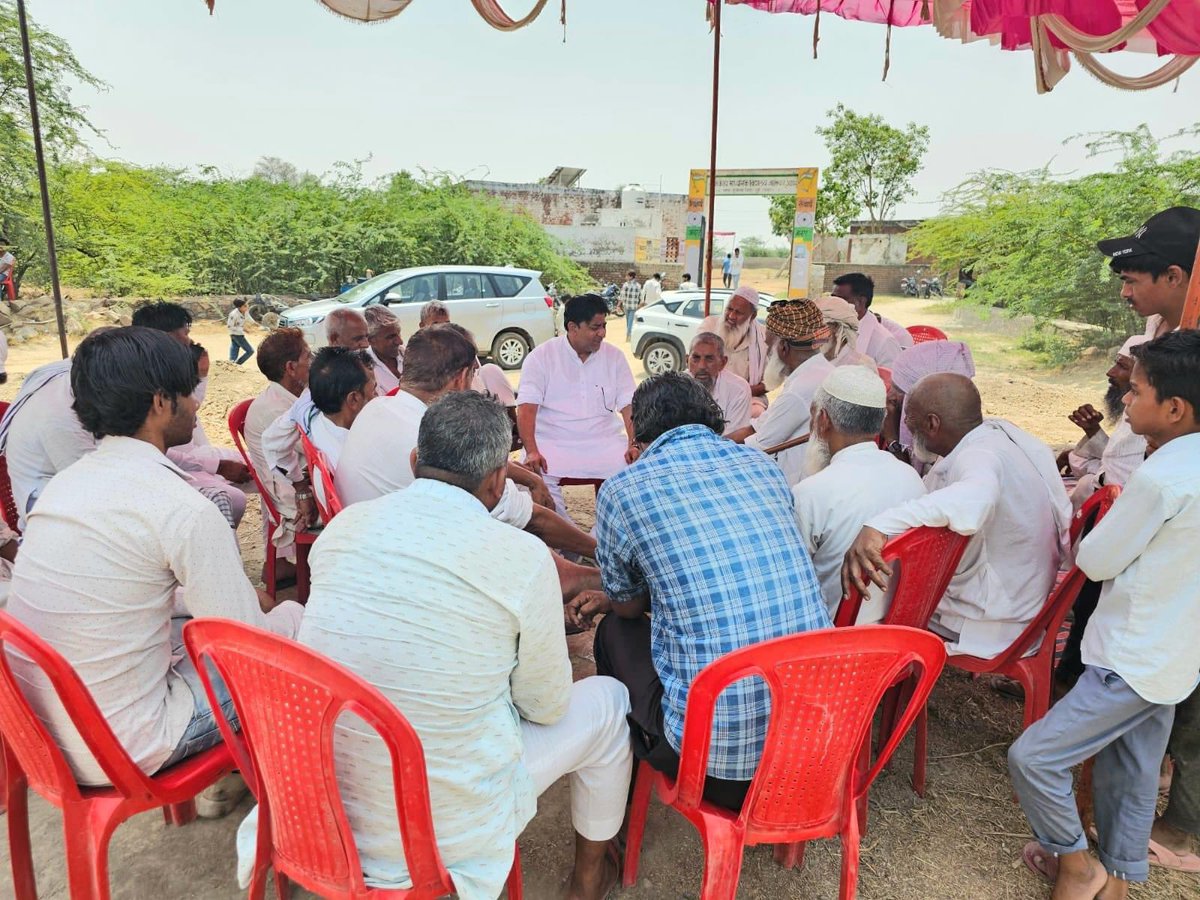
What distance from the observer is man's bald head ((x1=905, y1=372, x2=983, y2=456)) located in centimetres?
242

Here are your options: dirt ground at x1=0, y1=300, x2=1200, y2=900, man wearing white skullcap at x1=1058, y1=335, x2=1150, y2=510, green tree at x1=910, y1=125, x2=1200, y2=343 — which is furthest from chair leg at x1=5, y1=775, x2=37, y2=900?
green tree at x1=910, y1=125, x2=1200, y2=343

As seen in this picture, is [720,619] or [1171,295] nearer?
[720,619]

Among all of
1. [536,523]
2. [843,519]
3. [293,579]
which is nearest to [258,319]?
[293,579]

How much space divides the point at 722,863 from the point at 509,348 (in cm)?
1089

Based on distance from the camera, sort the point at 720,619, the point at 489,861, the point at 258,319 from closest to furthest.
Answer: the point at 489,861 < the point at 720,619 < the point at 258,319

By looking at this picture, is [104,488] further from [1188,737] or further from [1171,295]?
[1171,295]

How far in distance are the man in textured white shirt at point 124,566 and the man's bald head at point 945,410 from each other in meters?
2.11

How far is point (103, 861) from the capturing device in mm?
1609

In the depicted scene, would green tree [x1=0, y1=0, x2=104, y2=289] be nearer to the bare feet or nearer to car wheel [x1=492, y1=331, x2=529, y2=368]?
car wheel [x1=492, y1=331, x2=529, y2=368]

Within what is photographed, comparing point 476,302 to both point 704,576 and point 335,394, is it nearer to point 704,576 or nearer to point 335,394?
point 335,394

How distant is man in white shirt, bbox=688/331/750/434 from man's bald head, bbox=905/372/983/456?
Answer: 167 centimetres

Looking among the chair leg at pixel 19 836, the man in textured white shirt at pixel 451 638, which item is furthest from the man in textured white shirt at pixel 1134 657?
the chair leg at pixel 19 836

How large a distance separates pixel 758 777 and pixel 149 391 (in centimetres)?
164

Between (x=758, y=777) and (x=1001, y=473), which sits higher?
(x=1001, y=473)
